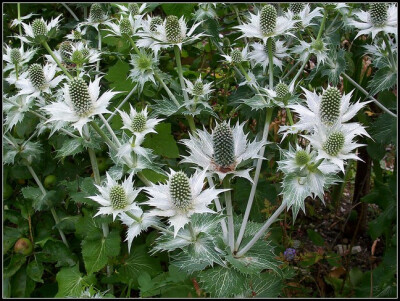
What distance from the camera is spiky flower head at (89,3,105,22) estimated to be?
1951 mm

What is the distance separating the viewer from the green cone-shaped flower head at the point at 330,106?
46.2 inches

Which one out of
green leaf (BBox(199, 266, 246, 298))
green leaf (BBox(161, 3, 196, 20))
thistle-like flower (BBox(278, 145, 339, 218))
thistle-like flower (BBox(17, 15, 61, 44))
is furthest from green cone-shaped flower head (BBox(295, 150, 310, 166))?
thistle-like flower (BBox(17, 15, 61, 44))

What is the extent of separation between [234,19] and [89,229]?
1248 millimetres

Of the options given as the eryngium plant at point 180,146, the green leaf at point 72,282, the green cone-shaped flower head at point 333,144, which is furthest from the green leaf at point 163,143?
the green cone-shaped flower head at point 333,144

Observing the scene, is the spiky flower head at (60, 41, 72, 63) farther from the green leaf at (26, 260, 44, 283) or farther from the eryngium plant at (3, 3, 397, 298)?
the green leaf at (26, 260, 44, 283)

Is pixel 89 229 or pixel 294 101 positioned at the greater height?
pixel 294 101

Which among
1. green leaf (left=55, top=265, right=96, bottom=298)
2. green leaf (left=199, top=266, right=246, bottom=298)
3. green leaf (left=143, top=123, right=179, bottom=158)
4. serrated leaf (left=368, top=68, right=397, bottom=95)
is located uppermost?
serrated leaf (left=368, top=68, right=397, bottom=95)

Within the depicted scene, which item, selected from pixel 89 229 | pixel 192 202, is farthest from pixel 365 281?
pixel 89 229

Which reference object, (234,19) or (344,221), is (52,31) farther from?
(344,221)

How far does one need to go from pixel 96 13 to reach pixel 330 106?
48.7 inches

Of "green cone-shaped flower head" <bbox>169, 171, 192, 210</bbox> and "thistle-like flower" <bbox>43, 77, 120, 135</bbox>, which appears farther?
"thistle-like flower" <bbox>43, 77, 120, 135</bbox>

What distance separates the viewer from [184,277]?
56.0 inches

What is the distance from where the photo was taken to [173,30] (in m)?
1.52

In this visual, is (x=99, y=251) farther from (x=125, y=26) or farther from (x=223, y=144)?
(x=125, y=26)
